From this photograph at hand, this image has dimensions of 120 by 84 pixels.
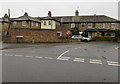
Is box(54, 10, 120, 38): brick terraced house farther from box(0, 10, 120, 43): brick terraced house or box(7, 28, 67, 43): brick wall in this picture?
box(7, 28, 67, 43): brick wall

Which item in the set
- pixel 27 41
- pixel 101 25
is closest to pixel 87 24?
pixel 101 25

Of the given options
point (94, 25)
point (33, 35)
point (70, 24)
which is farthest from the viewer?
point (70, 24)

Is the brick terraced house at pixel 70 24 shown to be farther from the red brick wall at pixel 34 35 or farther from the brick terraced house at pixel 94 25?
the red brick wall at pixel 34 35

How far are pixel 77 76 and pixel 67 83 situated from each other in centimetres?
100

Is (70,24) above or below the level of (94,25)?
above

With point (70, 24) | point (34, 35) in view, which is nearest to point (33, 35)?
point (34, 35)

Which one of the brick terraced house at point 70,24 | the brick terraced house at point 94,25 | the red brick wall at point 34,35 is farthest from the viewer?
the brick terraced house at point 94,25

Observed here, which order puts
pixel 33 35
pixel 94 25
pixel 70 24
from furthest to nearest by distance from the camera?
1. pixel 70 24
2. pixel 94 25
3. pixel 33 35

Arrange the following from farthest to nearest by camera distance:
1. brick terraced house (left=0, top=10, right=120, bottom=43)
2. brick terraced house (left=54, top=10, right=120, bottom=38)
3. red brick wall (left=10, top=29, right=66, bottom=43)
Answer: brick terraced house (left=54, top=10, right=120, bottom=38), brick terraced house (left=0, top=10, right=120, bottom=43), red brick wall (left=10, top=29, right=66, bottom=43)

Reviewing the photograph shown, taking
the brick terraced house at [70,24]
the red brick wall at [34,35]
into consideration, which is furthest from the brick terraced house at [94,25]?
the red brick wall at [34,35]

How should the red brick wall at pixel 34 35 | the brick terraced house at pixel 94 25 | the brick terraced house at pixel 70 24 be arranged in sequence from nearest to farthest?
the red brick wall at pixel 34 35 → the brick terraced house at pixel 70 24 → the brick terraced house at pixel 94 25

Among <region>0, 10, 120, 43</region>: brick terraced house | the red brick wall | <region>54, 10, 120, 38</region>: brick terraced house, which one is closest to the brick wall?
the red brick wall

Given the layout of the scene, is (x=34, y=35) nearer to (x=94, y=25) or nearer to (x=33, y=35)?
(x=33, y=35)

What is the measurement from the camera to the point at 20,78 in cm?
598
